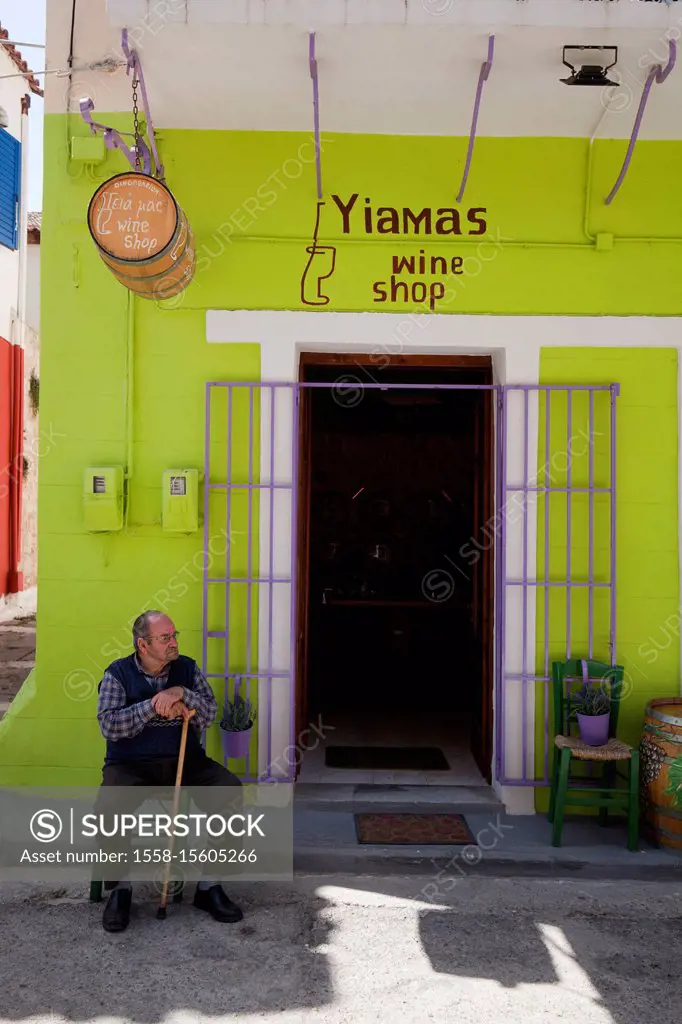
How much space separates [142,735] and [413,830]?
1.75 m

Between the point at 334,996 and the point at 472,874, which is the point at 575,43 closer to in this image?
the point at 472,874

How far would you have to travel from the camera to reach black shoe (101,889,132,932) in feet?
12.7

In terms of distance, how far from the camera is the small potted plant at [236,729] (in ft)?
16.7

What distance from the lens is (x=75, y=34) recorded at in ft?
17.7

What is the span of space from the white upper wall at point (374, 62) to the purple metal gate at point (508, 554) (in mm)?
1613

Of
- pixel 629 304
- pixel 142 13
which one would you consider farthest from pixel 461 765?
pixel 142 13

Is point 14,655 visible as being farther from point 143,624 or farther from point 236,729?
point 143,624

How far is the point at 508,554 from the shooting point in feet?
17.8

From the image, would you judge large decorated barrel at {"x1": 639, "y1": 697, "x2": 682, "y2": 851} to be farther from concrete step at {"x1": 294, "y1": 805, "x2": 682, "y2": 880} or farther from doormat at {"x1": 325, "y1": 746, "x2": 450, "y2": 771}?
doormat at {"x1": 325, "y1": 746, "x2": 450, "y2": 771}

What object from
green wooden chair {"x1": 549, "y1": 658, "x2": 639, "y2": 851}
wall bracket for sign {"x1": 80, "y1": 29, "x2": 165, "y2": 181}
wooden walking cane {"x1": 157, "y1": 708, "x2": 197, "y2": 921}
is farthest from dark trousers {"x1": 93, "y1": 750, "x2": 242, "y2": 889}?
wall bracket for sign {"x1": 80, "y1": 29, "x2": 165, "y2": 181}

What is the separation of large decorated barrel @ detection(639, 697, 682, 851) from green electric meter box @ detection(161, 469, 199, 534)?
114 inches

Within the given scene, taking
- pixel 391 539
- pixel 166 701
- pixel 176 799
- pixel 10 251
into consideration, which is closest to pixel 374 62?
pixel 166 701

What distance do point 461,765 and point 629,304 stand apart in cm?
328

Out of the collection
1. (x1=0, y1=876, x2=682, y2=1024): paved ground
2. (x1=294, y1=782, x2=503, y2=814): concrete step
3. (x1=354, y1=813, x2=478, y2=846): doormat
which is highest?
(x1=294, y1=782, x2=503, y2=814): concrete step
